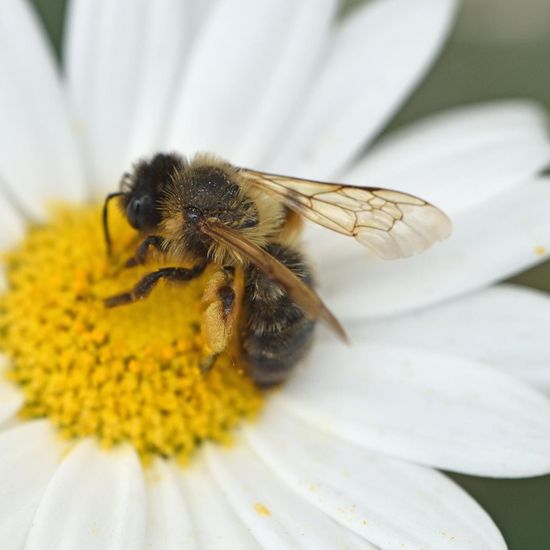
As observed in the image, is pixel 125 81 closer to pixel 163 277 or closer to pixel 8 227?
pixel 8 227

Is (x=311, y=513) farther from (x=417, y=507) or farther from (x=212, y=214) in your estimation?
(x=212, y=214)

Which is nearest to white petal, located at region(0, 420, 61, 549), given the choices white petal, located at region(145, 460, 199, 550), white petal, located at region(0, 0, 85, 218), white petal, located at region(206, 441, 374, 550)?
white petal, located at region(145, 460, 199, 550)

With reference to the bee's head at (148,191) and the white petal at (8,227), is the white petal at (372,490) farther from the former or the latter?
the white petal at (8,227)

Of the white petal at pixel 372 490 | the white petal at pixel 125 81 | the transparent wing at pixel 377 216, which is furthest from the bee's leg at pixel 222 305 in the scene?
the white petal at pixel 125 81

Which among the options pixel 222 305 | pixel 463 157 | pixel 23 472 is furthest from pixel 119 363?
pixel 463 157

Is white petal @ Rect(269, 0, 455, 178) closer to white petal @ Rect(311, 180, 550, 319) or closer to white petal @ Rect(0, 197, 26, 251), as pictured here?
white petal @ Rect(311, 180, 550, 319)

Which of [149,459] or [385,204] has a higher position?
[385,204]

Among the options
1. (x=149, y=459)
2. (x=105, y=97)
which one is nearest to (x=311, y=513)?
(x=149, y=459)
